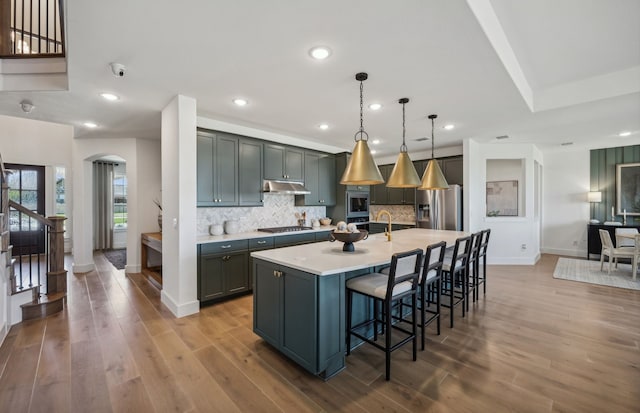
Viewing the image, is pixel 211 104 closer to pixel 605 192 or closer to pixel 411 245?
pixel 411 245

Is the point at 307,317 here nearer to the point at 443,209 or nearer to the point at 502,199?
the point at 443,209

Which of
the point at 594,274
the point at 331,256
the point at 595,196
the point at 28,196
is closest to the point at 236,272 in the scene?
the point at 331,256

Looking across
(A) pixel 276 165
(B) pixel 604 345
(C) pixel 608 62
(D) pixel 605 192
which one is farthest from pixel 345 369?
(D) pixel 605 192

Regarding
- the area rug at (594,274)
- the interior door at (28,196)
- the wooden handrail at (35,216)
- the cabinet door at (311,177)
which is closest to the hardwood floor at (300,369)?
the wooden handrail at (35,216)

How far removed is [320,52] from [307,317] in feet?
6.72

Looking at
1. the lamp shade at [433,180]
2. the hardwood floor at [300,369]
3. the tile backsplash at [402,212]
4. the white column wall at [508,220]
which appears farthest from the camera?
the tile backsplash at [402,212]

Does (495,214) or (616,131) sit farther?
(495,214)

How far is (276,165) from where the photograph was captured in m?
4.78

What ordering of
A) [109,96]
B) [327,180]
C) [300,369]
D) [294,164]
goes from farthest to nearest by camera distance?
[327,180] < [294,164] < [109,96] < [300,369]

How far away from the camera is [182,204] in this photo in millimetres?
3213

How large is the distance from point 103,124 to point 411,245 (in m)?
4.75

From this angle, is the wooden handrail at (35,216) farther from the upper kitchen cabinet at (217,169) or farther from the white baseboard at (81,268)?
the white baseboard at (81,268)

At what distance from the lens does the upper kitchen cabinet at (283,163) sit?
4656 mm

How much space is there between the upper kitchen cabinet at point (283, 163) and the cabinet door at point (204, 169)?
37.3 inches
